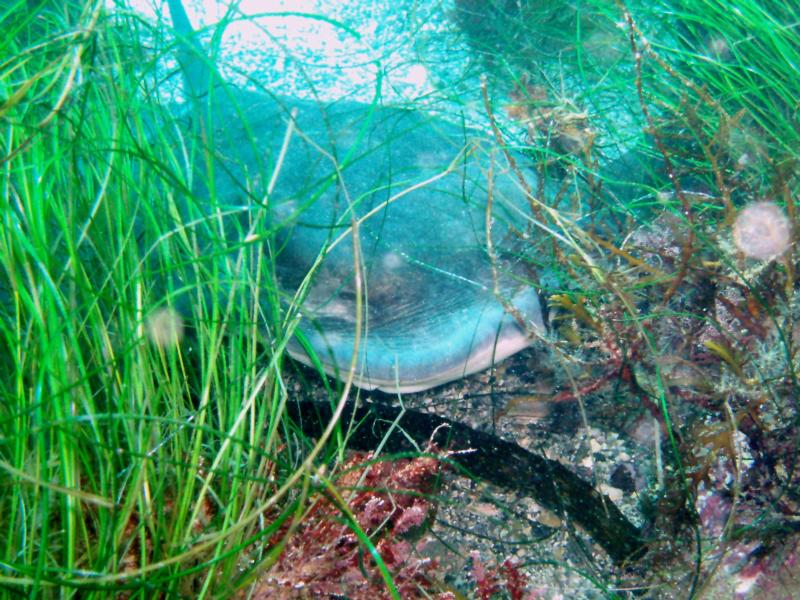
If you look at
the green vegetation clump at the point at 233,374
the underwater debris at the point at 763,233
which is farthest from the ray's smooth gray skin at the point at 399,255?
the underwater debris at the point at 763,233

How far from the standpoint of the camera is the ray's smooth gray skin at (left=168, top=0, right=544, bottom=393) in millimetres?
2475

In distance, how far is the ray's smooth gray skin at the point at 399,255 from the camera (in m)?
2.47

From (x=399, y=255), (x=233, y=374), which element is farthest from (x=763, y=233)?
(x=233, y=374)

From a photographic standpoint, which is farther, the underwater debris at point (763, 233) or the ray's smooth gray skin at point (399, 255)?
the ray's smooth gray skin at point (399, 255)

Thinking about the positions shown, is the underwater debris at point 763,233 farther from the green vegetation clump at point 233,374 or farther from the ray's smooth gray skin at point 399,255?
the ray's smooth gray skin at point 399,255

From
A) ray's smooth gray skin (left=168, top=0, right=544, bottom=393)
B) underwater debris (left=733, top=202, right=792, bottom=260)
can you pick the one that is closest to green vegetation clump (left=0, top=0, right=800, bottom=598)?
underwater debris (left=733, top=202, right=792, bottom=260)

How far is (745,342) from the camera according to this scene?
2248mm

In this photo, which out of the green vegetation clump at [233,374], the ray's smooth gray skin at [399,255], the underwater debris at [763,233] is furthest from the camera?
the ray's smooth gray skin at [399,255]

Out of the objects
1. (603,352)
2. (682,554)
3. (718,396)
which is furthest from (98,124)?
(682,554)

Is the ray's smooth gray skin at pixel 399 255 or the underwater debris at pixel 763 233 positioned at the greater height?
the ray's smooth gray skin at pixel 399 255

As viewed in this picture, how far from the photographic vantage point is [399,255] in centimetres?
284

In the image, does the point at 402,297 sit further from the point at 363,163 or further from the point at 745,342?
the point at 745,342

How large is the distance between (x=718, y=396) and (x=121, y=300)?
2418 mm

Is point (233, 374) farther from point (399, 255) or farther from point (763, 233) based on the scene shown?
point (763, 233)
